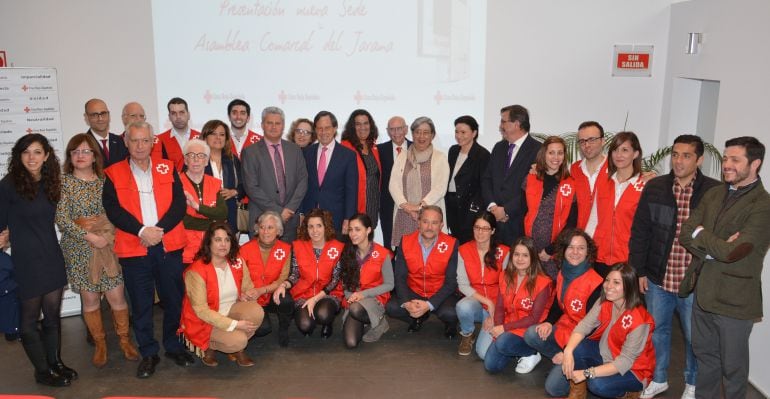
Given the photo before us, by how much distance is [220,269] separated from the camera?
3.84 m

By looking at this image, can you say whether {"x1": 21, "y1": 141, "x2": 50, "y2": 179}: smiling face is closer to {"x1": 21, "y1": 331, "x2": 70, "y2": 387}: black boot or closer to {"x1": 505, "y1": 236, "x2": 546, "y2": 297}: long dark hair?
{"x1": 21, "y1": 331, "x2": 70, "y2": 387}: black boot

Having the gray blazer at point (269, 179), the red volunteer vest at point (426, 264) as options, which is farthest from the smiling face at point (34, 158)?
the red volunteer vest at point (426, 264)

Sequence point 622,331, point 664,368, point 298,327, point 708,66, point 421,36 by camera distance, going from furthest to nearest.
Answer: point 421,36
point 708,66
point 298,327
point 664,368
point 622,331

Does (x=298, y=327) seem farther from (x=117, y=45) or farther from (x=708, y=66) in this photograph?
(x=708, y=66)

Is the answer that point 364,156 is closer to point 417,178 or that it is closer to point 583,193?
point 417,178

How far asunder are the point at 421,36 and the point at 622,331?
11.0ft

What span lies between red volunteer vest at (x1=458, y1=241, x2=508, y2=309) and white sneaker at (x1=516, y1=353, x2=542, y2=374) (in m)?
0.48

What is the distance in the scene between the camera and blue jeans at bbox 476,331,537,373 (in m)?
3.71

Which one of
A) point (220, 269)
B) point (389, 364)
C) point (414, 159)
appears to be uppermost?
point (414, 159)

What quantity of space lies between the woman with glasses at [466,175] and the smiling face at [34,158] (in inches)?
111

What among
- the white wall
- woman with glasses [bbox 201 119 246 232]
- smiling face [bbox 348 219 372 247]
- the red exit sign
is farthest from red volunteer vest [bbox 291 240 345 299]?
the red exit sign

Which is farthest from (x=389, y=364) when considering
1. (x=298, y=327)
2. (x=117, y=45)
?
(x=117, y=45)

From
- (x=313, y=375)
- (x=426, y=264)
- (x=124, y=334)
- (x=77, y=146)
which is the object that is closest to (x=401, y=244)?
(x=426, y=264)

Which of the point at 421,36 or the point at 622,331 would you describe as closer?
the point at 622,331
